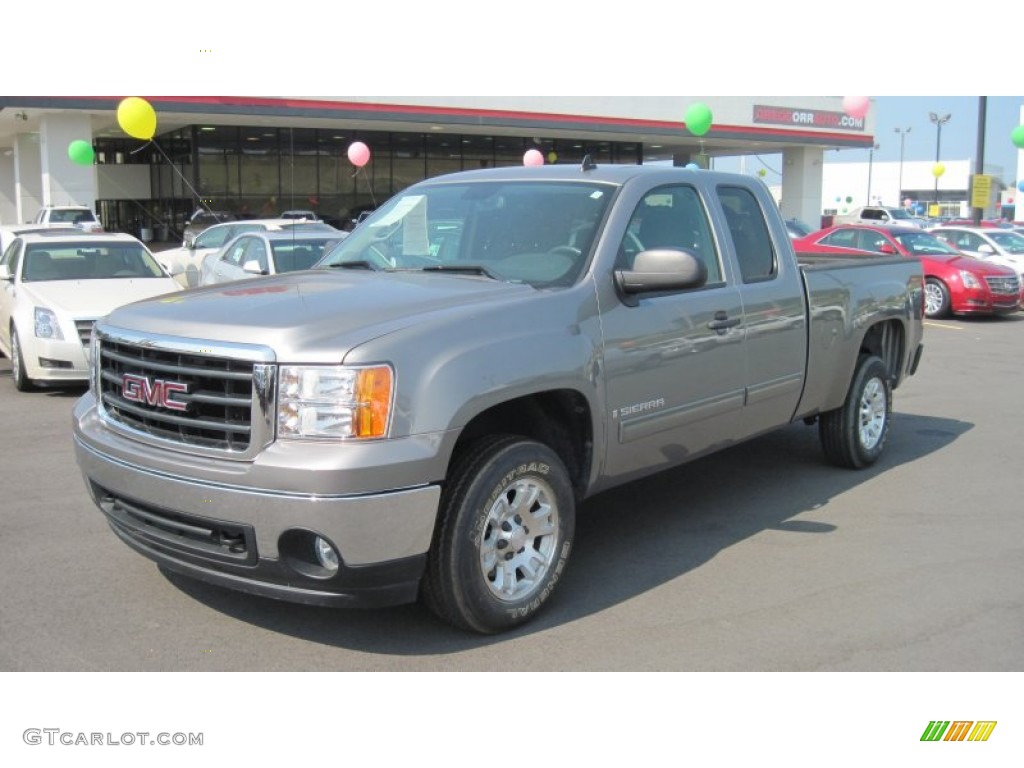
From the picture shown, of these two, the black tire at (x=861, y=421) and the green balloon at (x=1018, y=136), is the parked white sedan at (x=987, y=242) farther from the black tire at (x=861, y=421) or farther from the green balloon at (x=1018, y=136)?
the black tire at (x=861, y=421)

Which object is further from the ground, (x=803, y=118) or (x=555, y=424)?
(x=803, y=118)

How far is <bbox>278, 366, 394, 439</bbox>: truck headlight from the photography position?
3713mm

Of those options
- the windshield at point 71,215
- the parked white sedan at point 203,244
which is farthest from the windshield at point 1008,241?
the windshield at point 71,215

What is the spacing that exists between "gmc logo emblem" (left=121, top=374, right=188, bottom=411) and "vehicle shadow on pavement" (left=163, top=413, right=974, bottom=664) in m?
1.05

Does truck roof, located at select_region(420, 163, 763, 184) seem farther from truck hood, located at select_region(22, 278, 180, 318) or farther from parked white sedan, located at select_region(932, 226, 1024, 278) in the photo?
parked white sedan, located at select_region(932, 226, 1024, 278)

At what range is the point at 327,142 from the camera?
38719mm

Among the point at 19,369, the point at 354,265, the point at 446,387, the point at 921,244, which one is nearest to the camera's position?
the point at 446,387

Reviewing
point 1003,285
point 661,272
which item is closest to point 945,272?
point 1003,285

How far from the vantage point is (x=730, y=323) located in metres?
5.43

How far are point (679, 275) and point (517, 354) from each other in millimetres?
939

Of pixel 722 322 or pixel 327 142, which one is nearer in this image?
pixel 722 322
